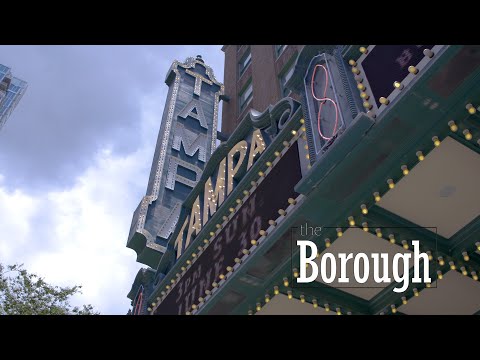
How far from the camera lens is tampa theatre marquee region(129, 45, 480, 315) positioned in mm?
6449

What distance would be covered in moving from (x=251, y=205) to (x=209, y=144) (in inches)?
414

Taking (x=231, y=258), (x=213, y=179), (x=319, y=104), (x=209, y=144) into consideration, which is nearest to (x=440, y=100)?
(x=319, y=104)

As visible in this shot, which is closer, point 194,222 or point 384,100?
point 384,100

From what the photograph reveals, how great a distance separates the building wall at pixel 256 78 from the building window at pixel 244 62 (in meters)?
0.14

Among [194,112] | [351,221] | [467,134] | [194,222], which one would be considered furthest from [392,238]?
[194,112]

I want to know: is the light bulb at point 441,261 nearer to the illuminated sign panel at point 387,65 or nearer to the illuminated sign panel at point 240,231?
the illuminated sign panel at point 240,231

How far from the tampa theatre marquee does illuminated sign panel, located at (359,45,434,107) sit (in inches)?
0.8

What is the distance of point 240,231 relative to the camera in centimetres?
1031

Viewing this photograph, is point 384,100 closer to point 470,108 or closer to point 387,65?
point 387,65

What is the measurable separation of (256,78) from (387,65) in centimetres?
1704

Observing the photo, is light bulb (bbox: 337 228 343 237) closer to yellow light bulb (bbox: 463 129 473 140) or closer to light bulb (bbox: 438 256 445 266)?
light bulb (bbox: 438 256 445 266)

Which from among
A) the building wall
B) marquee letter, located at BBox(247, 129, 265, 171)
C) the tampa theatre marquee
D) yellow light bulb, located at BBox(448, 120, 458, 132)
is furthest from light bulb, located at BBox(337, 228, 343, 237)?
the building wall

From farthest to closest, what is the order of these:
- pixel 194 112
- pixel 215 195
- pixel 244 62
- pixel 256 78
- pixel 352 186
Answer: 1. pixel 244 62
2. pixel 256 78
3. pixel 194 112
4. pixel 215 195
5. pixel 352 186
